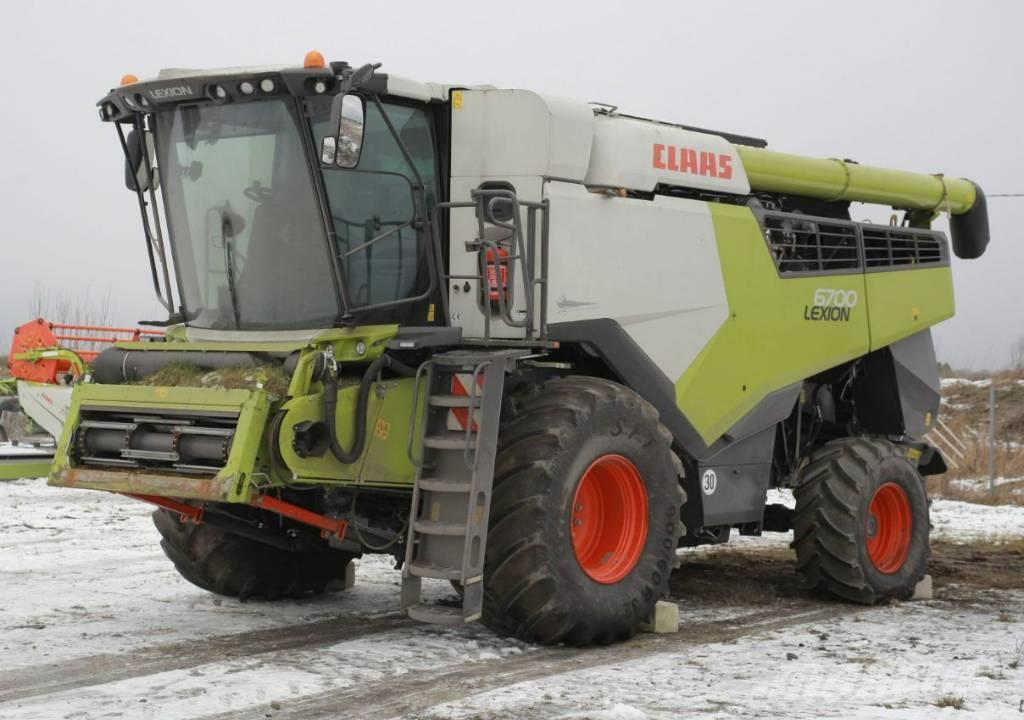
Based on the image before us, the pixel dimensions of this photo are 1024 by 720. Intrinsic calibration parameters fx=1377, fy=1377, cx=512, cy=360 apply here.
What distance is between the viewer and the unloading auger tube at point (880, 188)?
405 inches

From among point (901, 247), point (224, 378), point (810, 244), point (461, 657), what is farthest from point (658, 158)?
point (461, 657)

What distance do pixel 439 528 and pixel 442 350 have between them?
1.22 metres

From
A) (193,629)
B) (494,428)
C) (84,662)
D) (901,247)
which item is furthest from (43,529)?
(901,247)

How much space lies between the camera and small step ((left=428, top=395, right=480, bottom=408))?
25.0 ft

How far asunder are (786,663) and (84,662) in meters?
3.74

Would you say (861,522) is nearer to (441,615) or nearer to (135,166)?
(441,615)

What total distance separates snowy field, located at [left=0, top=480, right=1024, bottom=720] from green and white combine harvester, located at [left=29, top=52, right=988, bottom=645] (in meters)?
0.40

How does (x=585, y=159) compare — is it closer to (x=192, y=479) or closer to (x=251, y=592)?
(x=192, y=479)

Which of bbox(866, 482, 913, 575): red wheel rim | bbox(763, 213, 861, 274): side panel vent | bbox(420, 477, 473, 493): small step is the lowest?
bbox(420, 477, 473, 493): small step

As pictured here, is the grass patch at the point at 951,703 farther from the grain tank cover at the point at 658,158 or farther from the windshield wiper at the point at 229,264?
the windshield wiper at the point at 229,264

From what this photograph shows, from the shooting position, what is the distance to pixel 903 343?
1155 cm

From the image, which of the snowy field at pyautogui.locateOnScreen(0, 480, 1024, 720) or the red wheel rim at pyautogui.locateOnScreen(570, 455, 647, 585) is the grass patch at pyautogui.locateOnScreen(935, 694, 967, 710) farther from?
the red wheel rim at pyautogui.locateOnScreen(570, 455, 647, 585)

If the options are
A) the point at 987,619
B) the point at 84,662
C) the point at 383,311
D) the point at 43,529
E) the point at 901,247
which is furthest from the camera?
the point at 43,529

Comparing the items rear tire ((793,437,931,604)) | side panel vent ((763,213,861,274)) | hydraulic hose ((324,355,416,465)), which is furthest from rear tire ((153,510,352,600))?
Answer: side panel vent ((763,213,861,274))
